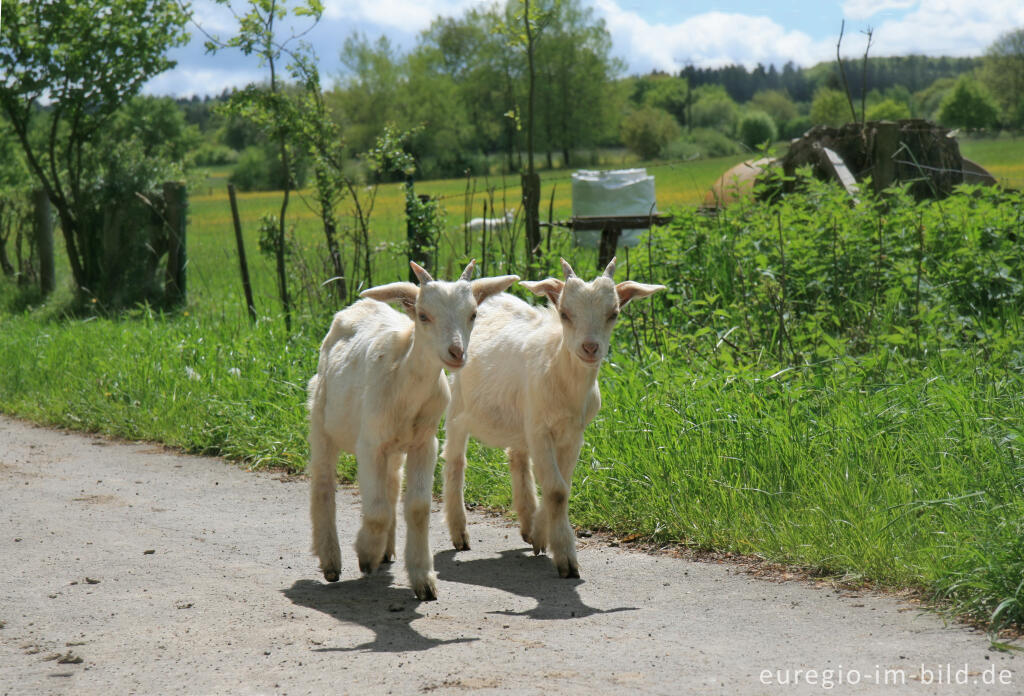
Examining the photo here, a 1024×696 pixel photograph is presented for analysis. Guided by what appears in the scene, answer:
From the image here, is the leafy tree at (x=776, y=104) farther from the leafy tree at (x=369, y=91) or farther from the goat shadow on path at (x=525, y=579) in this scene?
the goat shadow on path at (x=525, y=579)

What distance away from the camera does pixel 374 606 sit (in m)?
4.96

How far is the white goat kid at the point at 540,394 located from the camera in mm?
5395

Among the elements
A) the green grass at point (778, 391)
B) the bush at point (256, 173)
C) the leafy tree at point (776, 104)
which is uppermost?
the leafy tree at point (776, 104)

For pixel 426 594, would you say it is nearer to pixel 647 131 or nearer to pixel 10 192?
pixel 10 192

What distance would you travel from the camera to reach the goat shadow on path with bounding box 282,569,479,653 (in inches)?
172

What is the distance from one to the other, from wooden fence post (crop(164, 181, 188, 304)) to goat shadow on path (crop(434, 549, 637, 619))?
9490mm

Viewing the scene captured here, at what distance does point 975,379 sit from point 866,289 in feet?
7.52

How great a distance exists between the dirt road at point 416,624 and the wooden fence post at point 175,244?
791 cm

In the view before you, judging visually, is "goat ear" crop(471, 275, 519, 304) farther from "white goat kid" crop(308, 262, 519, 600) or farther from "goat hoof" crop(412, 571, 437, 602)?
"goat hoof" crop(412, 571, 437, 602)

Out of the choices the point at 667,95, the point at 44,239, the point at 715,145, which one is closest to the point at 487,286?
the point at 44,239

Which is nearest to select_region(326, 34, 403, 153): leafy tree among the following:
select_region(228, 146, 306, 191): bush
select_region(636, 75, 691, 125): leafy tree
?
select_region(228, 146, 306, 191): bush

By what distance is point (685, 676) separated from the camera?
12.8 feet

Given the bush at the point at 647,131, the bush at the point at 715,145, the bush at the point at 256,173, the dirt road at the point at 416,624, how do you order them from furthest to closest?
the bush at the point at 647,131 < the bush at the point at 256,173 < the bush at the point at 715,145 < the dirt road at the point at 416,624

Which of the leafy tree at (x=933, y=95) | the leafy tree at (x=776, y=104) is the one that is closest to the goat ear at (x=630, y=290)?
the leafy tree at (x=933, y=95)
